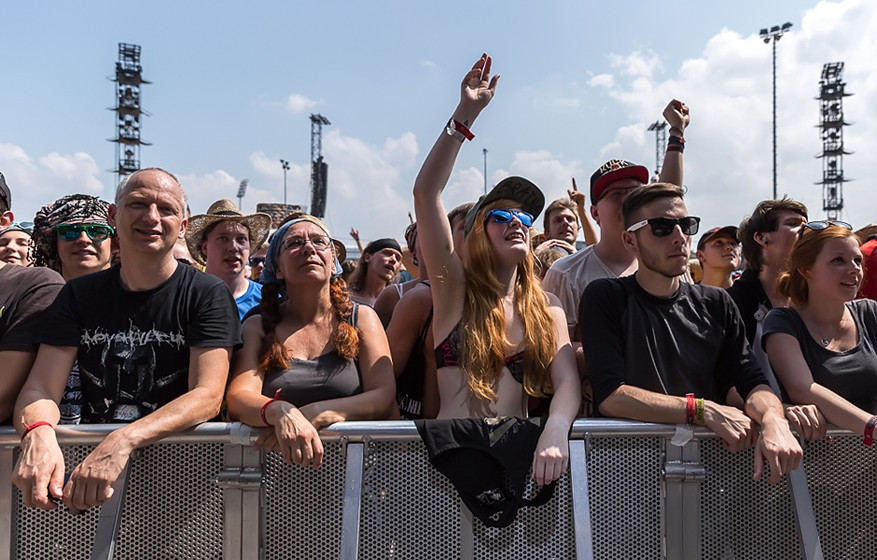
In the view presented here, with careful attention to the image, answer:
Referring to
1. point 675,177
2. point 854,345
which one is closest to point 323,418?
point 854,345

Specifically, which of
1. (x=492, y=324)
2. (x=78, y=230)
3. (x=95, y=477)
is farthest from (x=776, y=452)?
(x=78, y=230)

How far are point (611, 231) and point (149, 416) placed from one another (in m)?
2.45

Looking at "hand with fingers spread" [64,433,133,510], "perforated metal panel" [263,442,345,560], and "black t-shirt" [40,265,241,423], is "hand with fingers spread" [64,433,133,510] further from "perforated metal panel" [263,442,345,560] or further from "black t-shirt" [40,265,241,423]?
"perforated metal panel" [263,442,345,560]

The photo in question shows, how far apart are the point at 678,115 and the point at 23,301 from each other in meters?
3.61

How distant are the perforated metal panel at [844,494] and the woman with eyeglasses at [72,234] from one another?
3.61 metres

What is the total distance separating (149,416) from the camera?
2.41 m

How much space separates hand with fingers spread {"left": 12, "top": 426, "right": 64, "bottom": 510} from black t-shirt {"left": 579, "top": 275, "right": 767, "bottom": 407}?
200 cm

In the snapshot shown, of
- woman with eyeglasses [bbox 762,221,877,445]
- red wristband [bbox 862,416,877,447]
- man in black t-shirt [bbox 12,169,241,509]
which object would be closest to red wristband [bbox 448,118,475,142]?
man in black t-shirt [bbox 12,169,241,509]

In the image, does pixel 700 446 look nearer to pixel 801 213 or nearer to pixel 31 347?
pixel 801 213

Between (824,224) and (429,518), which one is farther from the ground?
(824,224)

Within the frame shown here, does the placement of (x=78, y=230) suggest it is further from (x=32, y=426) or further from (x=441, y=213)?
(x=441, y=213)

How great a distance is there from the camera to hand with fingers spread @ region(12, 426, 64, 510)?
2.26 metres

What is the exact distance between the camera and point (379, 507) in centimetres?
242

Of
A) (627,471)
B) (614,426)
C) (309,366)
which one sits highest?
(309,366)
